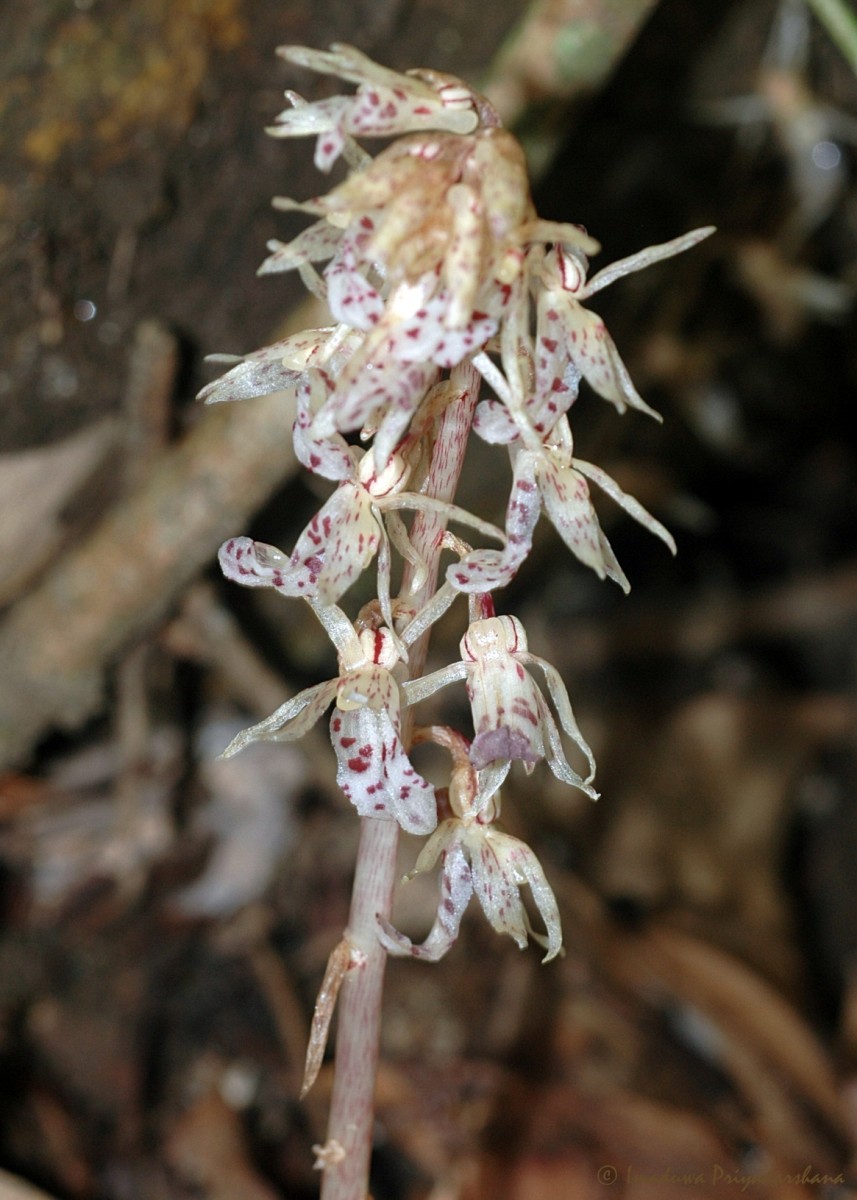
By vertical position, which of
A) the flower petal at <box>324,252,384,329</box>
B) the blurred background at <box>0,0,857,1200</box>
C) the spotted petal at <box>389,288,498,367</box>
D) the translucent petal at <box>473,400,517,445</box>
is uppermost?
the flower petal at <box>324,252,384,329</box>

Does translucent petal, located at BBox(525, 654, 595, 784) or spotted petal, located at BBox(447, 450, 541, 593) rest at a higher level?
spotted petal, located at BBox(447, 450, 541, 593)

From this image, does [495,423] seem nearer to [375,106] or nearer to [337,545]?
[337,545]

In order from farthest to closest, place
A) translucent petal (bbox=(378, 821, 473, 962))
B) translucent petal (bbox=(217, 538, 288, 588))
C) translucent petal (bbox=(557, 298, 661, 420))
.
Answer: translucent petal (bbox=(378, 821, 473, 962))
translucent petal (bbox=(217, 538, 288, 588))
translucent petal (bbox=(557, 298, 661, 420))

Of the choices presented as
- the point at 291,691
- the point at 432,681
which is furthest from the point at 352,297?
the point at 291,691

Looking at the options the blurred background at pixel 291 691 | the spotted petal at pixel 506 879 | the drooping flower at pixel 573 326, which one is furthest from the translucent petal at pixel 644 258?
the blurred background at pixel 291 691

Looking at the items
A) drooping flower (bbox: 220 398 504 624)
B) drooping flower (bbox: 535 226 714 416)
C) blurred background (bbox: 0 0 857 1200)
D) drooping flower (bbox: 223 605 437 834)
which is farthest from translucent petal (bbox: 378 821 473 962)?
blurred background (bbox: 0 0 857 1200)

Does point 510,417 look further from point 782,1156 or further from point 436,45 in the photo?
point 782,1156

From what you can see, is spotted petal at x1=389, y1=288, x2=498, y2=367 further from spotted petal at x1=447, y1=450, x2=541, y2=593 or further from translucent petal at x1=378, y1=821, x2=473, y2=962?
translucent petal at x1=378, y1=821, x2=473, y2=962
